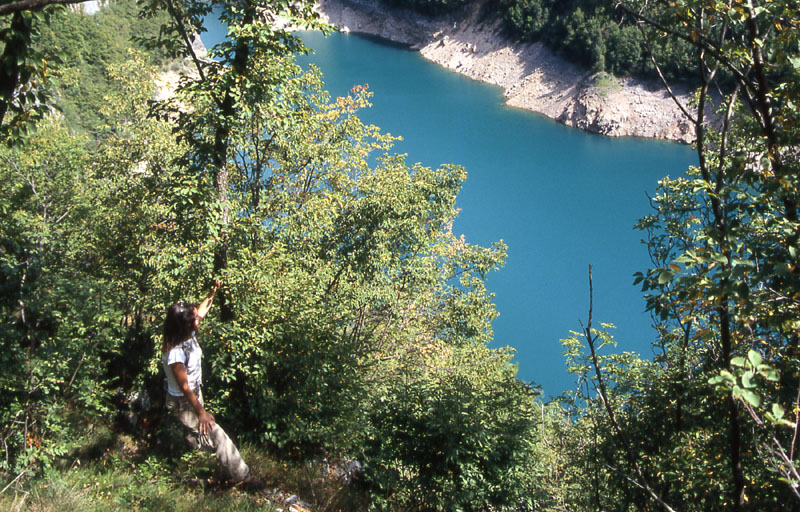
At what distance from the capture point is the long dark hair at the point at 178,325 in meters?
3.76

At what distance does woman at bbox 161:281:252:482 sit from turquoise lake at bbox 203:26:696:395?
43.8 ft

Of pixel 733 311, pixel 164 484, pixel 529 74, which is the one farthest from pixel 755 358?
pixel 529 74

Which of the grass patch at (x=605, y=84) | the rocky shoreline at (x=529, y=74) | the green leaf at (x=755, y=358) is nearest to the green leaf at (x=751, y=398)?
the green leaf at (x=755, y=358)

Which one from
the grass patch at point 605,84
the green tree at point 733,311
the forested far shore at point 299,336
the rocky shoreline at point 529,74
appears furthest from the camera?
the grass patch at point 605,84

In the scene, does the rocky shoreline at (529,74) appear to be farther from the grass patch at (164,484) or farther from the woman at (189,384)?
the woman at (189,384)

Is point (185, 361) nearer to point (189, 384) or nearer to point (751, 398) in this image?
point (189, 384)

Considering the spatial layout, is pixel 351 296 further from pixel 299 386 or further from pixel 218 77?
pixel 218 77

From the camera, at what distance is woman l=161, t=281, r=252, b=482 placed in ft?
12.4

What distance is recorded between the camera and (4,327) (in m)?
4.79

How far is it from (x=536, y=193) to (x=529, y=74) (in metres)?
22.3

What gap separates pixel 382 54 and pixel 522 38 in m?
15.5

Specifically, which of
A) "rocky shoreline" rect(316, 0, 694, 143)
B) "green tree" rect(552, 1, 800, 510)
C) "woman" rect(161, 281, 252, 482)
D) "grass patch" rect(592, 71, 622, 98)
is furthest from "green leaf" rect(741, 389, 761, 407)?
"grass patch" rect(592, 71, 622, 98)

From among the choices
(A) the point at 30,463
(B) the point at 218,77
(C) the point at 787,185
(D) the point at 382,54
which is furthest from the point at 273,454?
(D) the point at 382,54

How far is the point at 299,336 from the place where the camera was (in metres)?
6.28
